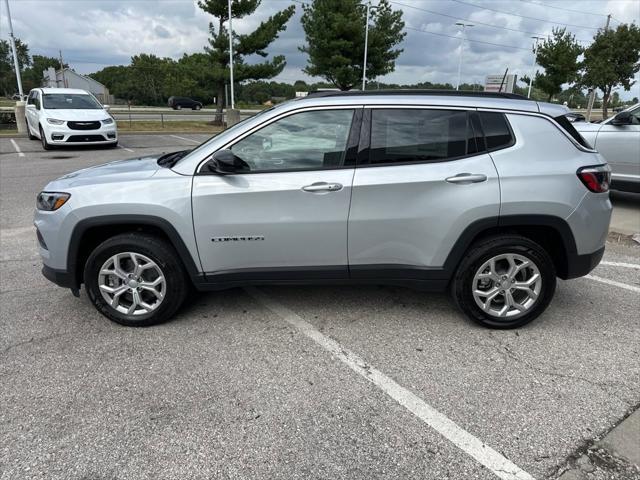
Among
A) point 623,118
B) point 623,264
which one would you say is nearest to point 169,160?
point 623,264

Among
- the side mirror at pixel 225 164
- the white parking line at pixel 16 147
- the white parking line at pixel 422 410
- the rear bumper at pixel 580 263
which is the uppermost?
the side mirror at pixel 225 164

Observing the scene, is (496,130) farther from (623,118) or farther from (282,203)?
(623,118)

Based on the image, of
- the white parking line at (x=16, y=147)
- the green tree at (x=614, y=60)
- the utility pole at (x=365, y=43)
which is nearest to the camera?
the white parking line at (x=16, y=147)

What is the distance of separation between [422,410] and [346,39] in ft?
99.6

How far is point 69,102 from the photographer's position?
47.7 ft

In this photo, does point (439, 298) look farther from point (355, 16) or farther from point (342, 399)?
point (355, 16)

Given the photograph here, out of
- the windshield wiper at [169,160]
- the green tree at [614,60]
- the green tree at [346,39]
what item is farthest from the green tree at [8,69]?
the windshield wiper at [169,160]

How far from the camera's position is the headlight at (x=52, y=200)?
3.44 metres

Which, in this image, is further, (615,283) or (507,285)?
(615,283)

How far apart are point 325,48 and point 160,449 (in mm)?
30443

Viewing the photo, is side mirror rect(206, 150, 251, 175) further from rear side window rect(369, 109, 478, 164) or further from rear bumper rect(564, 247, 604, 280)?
rear bumper rect(564, 247, 604, 280)

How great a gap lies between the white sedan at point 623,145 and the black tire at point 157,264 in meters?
6.51

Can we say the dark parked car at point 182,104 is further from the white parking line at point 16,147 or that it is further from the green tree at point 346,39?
the white parking line at point 16,147

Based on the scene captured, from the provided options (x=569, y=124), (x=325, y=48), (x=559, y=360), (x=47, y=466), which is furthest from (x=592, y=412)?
(x=325, y=48)
